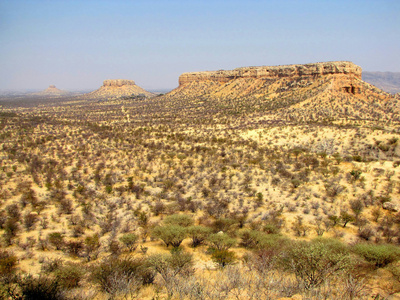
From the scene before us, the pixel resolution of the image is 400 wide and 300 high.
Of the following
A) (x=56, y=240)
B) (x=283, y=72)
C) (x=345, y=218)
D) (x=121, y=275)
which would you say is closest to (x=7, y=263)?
(x=56, y=240)

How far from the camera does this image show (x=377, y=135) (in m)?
23.5

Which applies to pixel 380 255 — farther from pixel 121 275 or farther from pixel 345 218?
pixel 121 275

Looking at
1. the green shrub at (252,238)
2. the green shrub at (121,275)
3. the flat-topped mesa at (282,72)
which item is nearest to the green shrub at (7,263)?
the green shrub at (121,275)

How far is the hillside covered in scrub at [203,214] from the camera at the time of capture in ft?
21.5

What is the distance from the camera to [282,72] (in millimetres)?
59812

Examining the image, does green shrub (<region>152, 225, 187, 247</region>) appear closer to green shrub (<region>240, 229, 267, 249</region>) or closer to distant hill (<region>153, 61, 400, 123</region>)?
green shrub (<region>240, 229, 267, 249</region>)

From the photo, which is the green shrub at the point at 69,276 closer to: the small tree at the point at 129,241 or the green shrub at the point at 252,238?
the small tree at the point at 129,241

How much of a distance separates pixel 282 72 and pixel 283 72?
0.31 m

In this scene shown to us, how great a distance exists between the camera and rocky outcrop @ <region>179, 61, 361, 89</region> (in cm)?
4962

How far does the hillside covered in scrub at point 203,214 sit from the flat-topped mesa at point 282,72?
81.2 ft

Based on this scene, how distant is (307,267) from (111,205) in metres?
9.80

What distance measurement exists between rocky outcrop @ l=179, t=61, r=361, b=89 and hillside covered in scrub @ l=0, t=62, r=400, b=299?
24695mm

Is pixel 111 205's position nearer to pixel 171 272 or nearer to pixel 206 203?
pixel 206 203

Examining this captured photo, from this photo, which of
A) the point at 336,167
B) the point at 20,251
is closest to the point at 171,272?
the point at 20,251
